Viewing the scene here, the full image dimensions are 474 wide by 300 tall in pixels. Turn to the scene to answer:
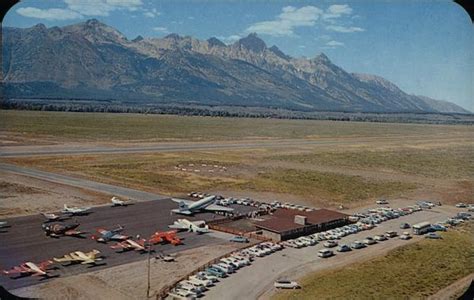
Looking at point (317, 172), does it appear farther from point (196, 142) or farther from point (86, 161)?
point (196, 142)

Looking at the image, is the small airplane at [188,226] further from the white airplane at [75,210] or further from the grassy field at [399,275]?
the grassy field at [399,275]

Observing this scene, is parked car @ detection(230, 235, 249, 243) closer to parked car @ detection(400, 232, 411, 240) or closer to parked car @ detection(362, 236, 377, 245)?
parked car @ detection(362, 236, 377, 245)

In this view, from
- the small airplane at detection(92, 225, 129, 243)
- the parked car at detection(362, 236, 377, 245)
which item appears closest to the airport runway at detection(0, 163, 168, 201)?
the small airplane at detection(92, 225, 129, 243)

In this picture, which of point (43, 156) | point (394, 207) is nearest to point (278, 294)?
point (394, 207)

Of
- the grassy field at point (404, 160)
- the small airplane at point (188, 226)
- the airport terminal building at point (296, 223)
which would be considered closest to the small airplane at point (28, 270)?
the small airplane at point (188, 226)

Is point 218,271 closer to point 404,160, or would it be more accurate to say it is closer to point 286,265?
point 286,265

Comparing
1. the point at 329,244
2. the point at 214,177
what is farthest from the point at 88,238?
the point at 214,177
